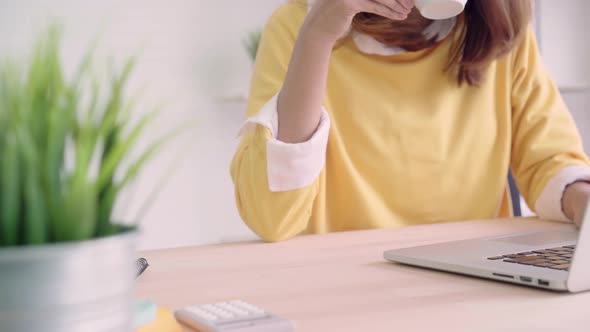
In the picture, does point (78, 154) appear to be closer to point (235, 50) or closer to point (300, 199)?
point (300, 199)

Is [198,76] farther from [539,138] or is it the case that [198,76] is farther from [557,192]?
[557,192]


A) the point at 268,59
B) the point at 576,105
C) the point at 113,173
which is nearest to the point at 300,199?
the point at 268,59

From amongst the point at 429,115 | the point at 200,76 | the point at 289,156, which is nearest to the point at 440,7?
the point at 289,156

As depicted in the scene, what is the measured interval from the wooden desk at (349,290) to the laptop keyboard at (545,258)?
0.05m

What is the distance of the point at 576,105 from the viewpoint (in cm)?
275

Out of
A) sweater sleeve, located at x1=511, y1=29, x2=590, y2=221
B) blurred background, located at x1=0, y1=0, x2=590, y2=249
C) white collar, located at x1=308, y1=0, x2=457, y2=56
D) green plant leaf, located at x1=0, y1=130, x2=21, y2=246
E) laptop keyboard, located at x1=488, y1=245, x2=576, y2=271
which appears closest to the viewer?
green plant leaf, located at x1=0, y1=130, x2=21, y2=246

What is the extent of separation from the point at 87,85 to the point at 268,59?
2.89 ft

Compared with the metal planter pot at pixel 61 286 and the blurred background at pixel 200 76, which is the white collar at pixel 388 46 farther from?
the blurred background at pixel 200 76

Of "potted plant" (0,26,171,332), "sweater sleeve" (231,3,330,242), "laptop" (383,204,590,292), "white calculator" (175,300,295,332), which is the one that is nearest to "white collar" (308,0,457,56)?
"sweater sleeve" (231,3,330,242)

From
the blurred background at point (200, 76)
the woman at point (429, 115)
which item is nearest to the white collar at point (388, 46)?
the woman at point (429, 115)

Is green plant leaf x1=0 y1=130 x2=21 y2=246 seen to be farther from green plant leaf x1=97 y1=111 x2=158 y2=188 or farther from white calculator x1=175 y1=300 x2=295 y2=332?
white calculator x1=175 y1=300 x2=295 y2=332

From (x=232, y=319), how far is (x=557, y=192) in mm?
750

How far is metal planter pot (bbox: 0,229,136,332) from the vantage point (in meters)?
0.24

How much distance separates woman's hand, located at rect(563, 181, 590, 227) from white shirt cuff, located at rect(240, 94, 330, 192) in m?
0.39
